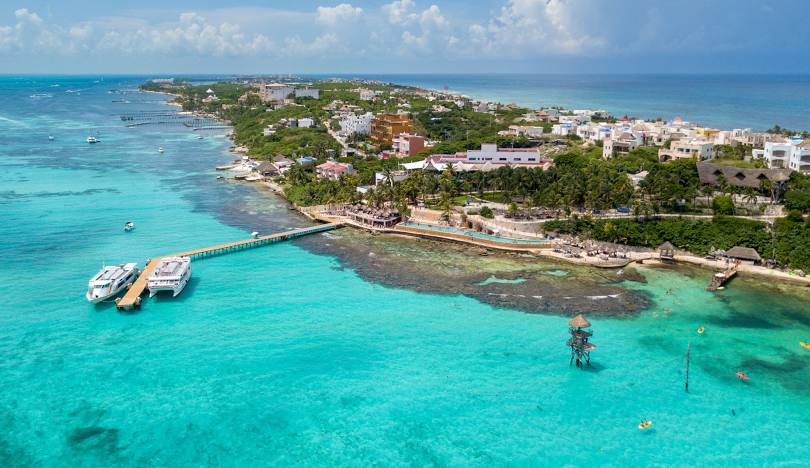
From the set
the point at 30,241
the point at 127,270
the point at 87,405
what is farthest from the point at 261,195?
the point at 87,405

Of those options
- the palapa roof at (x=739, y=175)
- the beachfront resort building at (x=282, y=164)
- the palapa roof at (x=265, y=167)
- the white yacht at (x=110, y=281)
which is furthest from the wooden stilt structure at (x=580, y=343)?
the palapa roof at (x=265, y=167)

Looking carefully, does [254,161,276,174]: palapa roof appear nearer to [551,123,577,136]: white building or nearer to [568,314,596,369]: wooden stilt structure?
[551,123,577,136]: white building

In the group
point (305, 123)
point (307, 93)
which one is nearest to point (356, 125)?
point (305, 123)

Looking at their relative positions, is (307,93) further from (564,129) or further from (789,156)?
(789,156)

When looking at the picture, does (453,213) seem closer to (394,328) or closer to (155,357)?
(394,328)

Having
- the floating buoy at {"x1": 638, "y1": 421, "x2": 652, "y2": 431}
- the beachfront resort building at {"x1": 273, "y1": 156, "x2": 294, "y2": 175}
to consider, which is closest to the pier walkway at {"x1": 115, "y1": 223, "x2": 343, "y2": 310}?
the beachfront resort building at {"x1": 273, "y1": 156, "x2": 294, "y2": 175}

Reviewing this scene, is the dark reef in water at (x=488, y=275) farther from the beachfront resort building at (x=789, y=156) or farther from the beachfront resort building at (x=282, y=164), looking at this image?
the beachfront resort building at (x=789, y=156)
